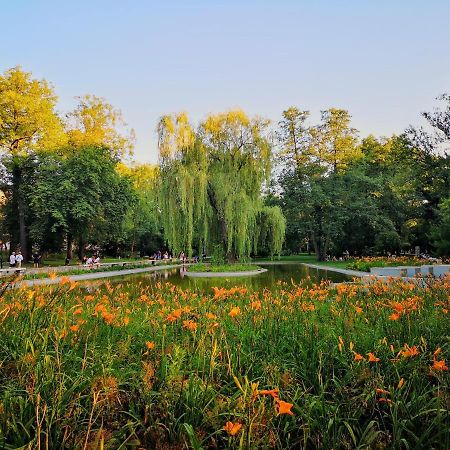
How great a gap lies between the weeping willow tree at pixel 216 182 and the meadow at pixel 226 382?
16.0 meters

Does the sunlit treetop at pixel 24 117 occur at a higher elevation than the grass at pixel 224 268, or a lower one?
higher

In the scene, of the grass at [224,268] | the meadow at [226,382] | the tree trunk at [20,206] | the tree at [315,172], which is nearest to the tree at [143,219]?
the tree trunk at [20,206]

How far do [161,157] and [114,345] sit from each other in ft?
61.1

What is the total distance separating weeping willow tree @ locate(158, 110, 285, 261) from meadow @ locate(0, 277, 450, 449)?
1605 centimetres

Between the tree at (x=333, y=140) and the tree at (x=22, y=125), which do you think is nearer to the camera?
the tree at (x=22, y=125)

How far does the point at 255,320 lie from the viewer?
4.11 meters

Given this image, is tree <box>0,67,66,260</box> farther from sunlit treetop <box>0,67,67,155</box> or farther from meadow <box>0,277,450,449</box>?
meadow <box>0,277,450,449</box>

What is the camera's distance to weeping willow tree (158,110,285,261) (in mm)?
20891

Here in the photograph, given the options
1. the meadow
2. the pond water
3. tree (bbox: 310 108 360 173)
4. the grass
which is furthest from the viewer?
tree (bbox: 310 108 360 173)

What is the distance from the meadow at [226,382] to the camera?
1.95 metres

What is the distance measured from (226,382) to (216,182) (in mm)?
19282

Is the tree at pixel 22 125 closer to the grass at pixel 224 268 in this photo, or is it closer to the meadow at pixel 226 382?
the grass at pixel 224 268

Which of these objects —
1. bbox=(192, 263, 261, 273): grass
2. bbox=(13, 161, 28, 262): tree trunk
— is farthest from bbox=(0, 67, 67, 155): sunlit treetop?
bbox=(192, 263, 261, 273): grass

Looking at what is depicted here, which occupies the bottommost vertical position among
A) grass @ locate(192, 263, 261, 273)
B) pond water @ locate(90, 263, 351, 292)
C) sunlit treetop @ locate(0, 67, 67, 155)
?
pond water @ locate(90, 263, 351, 292)
